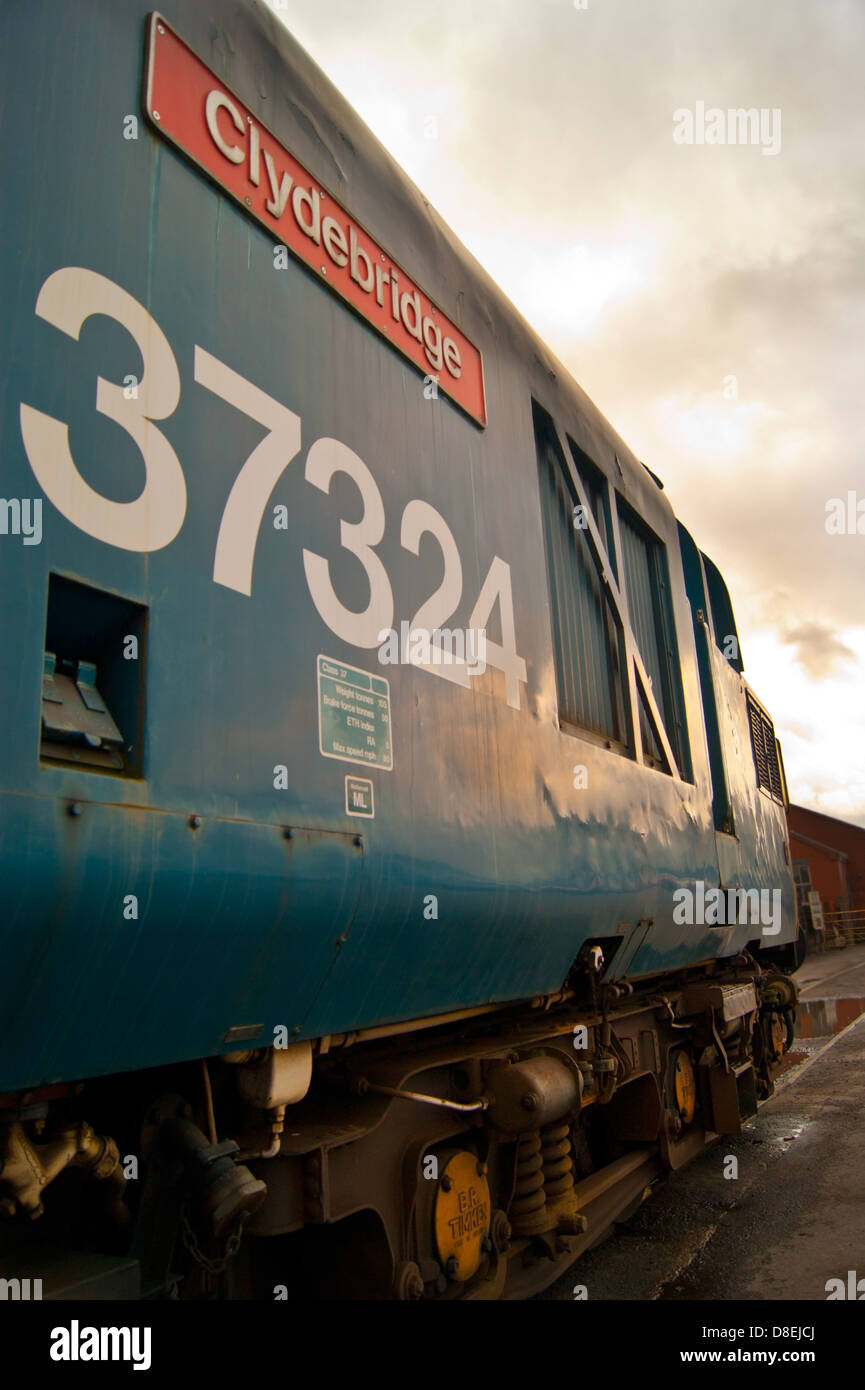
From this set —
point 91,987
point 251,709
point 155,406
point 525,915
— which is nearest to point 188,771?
point 251,709

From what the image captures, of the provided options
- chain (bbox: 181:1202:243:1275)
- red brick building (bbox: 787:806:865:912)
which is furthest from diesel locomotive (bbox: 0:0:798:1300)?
red brick building (bbox: 787:806:865:912)

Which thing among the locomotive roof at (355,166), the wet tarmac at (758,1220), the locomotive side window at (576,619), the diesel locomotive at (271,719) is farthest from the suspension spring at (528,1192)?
the locomotive roof at (355,166)

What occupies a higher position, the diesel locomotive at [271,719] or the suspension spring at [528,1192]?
the diesel locomotive at [271,719]

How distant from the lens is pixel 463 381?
10.2ft

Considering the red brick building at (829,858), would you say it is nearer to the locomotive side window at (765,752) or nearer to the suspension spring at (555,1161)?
the locomotive side window at (765,752)

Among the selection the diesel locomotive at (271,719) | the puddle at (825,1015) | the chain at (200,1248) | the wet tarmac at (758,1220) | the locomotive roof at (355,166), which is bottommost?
the puddle at (825,1015)

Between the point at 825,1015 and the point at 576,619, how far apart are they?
13031 millimetres

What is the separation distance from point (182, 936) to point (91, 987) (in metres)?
0.17

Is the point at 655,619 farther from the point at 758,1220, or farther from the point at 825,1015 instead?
the point at 825,1015

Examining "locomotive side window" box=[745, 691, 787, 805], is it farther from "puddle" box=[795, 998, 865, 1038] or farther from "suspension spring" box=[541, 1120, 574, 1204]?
"suspension spring" box=[541, 1120, 574, 1204]

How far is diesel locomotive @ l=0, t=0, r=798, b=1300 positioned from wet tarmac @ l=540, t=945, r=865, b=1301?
1014 millimetres

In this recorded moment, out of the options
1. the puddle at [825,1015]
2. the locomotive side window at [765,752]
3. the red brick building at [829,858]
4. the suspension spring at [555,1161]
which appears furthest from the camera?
the red brick building at [829,858]

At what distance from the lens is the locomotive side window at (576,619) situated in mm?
3707

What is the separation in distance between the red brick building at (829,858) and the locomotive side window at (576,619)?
3850 cm
